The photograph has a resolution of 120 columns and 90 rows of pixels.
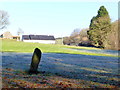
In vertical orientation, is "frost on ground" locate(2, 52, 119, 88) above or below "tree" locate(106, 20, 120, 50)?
below

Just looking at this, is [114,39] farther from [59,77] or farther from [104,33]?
[59,77]

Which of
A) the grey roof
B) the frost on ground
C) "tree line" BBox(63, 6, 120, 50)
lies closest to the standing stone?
the frost on ground

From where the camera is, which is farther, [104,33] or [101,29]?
[101,29]

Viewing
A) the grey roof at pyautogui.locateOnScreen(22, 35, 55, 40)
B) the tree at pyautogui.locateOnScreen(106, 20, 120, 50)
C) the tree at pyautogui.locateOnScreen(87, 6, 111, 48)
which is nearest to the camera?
the tree at pyautogui.locateOnScreen(106, 20, 120, 50)

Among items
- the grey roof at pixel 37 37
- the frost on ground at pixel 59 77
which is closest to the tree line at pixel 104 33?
the grey roof at pixel 37 37

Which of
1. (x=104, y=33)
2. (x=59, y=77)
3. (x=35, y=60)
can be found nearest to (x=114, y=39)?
(x=104, y=33)

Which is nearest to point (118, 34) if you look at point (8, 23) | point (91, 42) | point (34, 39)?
point (91, 42)

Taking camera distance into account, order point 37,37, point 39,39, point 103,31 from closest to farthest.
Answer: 1. point 103,31
2. point 39,39
3. point 37,37

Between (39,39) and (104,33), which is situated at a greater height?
(104,33)

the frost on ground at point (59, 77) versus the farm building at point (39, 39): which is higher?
the farm building at point (39, 39)

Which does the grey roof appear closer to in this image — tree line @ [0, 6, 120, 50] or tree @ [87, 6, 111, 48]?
tree line @ [0, 6, 120, 50]

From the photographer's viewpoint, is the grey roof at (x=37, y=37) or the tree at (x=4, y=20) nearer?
the tree at (x=4, y=20)

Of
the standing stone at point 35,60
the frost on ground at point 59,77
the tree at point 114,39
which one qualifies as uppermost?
the tree at point 114,39

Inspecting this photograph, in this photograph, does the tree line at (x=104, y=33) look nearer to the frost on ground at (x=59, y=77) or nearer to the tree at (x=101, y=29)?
the tree at (x=101, y=29)
